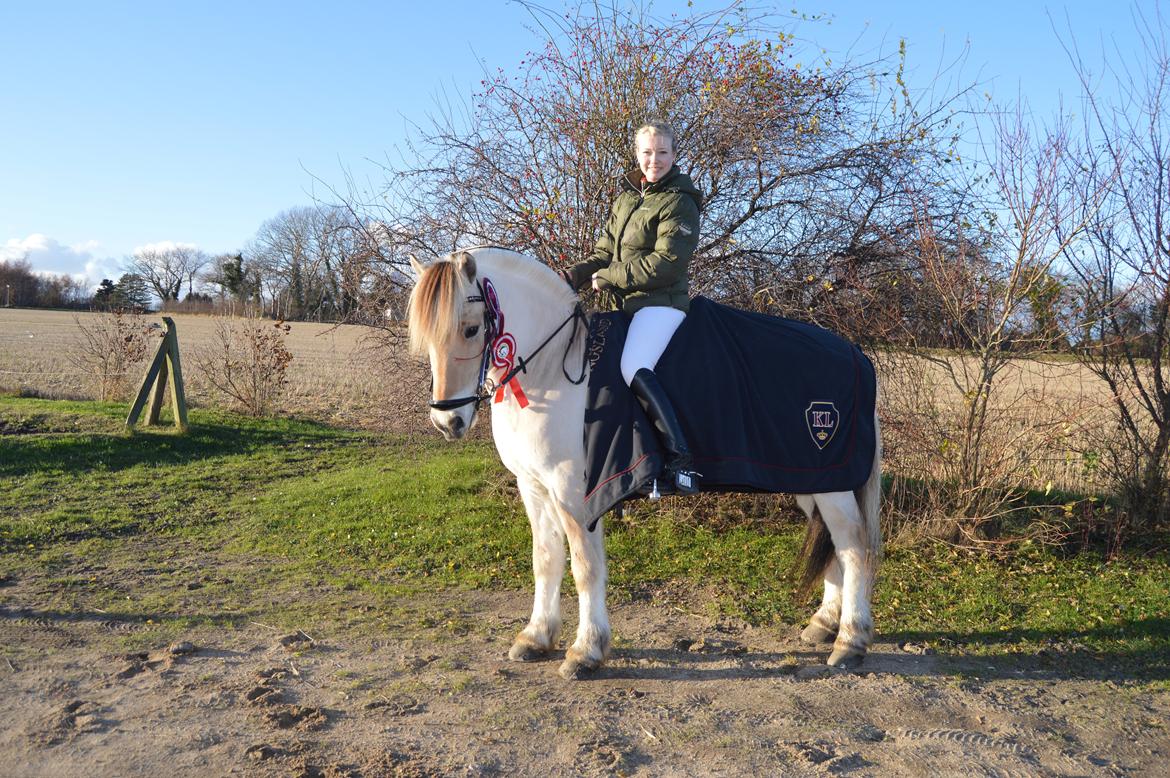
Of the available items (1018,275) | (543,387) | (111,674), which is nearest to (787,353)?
(543,387)

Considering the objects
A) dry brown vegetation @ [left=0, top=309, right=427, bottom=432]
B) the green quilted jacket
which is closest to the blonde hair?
the green quilted jacket

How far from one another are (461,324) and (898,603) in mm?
3712

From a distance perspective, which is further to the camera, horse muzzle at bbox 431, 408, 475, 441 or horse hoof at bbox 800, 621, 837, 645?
horse hoof at bbox 800, 621, 837, 645

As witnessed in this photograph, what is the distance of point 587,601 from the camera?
440 centimetres

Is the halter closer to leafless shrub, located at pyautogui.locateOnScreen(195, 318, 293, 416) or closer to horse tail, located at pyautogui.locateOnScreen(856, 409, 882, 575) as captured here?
horse tail, located at pyautogui.locateOnScreen(856, 409, 882, 575)

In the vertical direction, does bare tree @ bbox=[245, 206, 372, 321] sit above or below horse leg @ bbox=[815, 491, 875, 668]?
above

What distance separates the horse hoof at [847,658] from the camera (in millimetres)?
4578

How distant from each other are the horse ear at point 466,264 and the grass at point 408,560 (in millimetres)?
2351

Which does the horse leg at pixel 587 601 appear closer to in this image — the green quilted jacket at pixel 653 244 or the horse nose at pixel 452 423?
the horse nose at pixel 452 423

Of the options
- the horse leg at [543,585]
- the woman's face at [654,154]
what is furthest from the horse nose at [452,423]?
the woman's face at [654,154]

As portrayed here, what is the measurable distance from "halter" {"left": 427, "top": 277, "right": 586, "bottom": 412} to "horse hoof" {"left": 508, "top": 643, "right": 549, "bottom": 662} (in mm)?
1416

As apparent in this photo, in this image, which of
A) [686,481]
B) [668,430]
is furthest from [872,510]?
[668,430]

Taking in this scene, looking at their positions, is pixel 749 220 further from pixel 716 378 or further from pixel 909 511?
pixel 716 378

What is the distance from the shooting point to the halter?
3.98 metres
